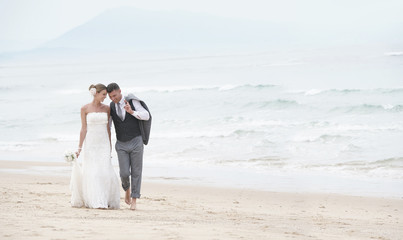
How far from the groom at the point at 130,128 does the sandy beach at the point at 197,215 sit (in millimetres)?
609

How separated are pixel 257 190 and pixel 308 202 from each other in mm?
1487

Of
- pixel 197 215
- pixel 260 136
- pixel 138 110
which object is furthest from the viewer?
pixel 260 136

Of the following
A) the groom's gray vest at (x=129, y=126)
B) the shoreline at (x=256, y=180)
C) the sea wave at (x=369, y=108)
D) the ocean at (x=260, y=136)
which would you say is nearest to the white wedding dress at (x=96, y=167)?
the groom's gray vest at (x=129, y=126)

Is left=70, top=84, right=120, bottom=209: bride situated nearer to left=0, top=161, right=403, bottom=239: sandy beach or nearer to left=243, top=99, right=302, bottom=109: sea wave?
left=0, top=161, right=403, bottom=239: sandy beach

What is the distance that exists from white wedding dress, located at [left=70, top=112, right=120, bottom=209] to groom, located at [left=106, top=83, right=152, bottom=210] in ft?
0.57

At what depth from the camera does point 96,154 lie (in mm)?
8242

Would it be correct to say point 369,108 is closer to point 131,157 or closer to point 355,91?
point 355,91

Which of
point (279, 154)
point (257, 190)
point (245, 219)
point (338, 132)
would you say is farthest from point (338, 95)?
point (245, 219)

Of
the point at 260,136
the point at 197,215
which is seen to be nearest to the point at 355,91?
the point at 260,136

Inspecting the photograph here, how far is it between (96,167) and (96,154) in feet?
0.57

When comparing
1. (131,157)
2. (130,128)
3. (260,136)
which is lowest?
(131,157)

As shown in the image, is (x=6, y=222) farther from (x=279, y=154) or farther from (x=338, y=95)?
(x=338, y=95)

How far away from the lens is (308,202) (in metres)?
10.5

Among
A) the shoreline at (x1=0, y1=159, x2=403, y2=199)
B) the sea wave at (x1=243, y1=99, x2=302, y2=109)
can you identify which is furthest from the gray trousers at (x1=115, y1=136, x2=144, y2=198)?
the sea wave at (x1=243, y1=99, x2=302, y2=109)
